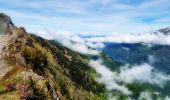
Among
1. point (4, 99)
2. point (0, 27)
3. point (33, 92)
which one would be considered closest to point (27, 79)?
point (33, 92)

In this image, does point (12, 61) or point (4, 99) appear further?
point (12, 61)

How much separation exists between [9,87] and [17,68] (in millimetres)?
23690

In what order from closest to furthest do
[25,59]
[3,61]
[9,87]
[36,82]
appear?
[9,87] < [36,82] < [3,61] < [25,59]

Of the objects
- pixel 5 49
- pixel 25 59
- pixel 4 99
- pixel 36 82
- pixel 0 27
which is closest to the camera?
pixel 4 99

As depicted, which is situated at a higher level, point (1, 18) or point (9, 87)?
point (1, 18)

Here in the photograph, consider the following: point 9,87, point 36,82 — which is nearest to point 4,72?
point 36,82

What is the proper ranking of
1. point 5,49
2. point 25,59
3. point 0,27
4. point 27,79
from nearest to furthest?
point 27,79, point 25,59, point 5,49, point 0,27

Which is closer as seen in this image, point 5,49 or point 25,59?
point 25,59

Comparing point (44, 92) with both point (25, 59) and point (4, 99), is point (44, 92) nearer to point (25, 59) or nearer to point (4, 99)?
point (4, 99)

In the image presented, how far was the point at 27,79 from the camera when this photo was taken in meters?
68.0

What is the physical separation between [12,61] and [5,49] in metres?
28.7

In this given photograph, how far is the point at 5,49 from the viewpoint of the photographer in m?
124

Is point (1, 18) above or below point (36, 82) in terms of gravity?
above

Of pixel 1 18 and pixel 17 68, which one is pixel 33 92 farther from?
pixel 1 18
